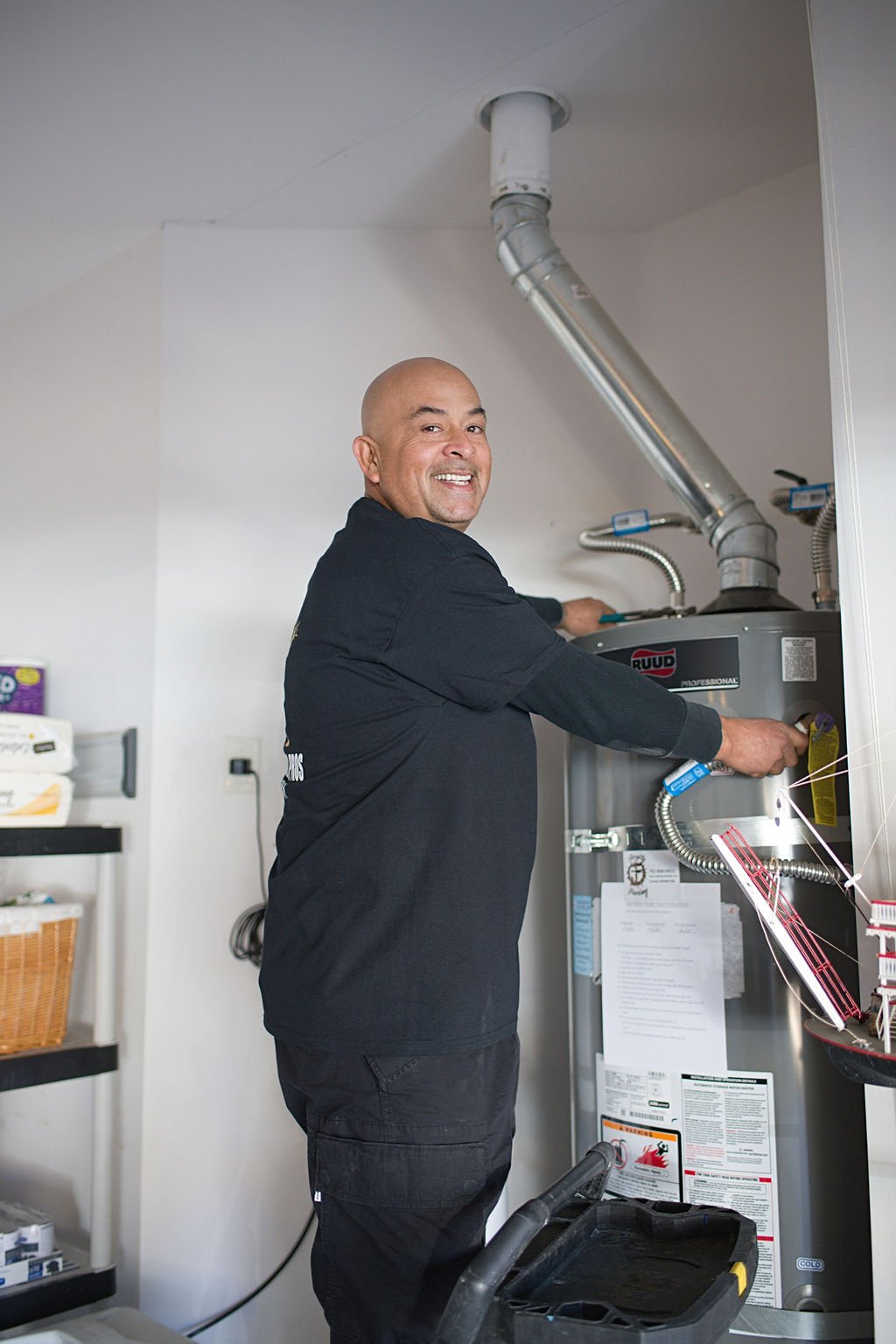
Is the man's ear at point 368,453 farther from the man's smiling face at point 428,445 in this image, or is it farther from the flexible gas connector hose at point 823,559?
the flexible gas connector hose at point 823,559

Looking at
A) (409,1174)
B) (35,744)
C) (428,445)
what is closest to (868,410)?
(428,445)

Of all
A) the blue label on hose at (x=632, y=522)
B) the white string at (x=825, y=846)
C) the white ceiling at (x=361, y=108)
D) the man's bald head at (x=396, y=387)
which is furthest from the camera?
the blue label on hose at (x=632, y=522)

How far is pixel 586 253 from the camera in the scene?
8.20ft

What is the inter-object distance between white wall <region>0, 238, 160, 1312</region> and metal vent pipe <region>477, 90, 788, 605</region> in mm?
852

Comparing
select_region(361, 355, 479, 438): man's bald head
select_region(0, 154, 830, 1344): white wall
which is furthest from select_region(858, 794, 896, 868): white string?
select_region(0, 154, 830, 1344): white wall

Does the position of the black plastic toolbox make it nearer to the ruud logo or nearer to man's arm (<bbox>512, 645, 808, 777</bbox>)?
man's arm (<bbox>512, 645, 808, 777</bbox>)

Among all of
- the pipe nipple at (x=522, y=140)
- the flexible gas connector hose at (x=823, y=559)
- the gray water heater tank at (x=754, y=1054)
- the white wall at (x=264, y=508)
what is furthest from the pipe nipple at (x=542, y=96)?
the gray water heater tank at (x=754, y=1054)

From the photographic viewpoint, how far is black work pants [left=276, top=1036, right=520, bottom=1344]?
4.27ft

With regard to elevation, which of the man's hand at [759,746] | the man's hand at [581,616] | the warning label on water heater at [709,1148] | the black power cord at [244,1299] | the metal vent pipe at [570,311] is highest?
the metal vent pipe at [570,311]

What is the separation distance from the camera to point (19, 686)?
237cm

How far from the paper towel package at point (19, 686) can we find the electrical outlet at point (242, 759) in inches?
17.3

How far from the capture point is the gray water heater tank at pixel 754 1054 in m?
1.51

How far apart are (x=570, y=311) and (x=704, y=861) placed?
3.34 feet

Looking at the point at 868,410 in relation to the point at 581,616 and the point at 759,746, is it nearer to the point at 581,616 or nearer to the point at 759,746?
the point at 759,746
